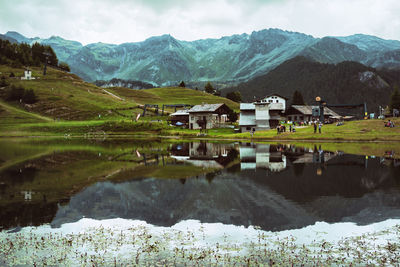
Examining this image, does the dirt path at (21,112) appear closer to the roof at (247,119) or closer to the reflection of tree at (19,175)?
the roof at (247,119)

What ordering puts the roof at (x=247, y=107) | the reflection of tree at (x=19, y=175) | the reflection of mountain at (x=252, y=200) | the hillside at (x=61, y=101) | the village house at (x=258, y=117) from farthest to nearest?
the hillside at (x=61, y=101), the roof at (x=247, y=107), the village house at (x=258, y=117), the reflection of tree at (x=19, y=175), the reflection of mountain at (x=252, y=200)

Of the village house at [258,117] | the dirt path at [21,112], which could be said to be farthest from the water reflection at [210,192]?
the dirt path at [21,112]

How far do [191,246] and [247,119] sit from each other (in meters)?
90.8

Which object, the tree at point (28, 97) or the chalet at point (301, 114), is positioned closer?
the chalet at point (301, 114)

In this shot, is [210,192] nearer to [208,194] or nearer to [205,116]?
[208,194]

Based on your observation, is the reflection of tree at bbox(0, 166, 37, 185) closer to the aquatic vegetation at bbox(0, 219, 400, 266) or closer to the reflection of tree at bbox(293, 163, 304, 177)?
the aquatic vegetation at bbox(0, 219, 400, 266)

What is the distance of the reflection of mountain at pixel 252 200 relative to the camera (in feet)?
60.2

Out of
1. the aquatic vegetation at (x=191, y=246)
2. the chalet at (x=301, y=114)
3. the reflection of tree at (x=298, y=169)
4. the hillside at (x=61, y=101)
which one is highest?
the hillside at (x=61, y=101)

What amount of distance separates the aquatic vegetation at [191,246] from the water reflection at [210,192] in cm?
165

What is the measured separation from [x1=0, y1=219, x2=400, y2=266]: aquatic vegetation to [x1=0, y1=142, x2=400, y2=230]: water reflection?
1.65 meters

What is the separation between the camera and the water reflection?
61.4 ft

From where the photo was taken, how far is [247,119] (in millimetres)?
102812

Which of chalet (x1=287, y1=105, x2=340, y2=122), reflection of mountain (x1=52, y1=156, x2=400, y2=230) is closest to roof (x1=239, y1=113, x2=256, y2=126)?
chalet (x1=287, y1=105, x2=340, y2=122)

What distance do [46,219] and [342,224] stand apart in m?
17.7
